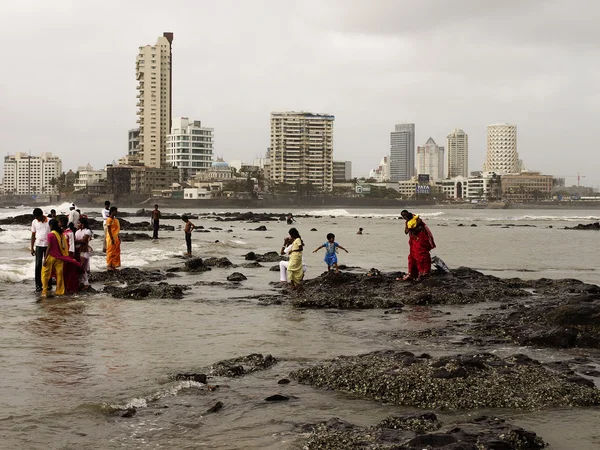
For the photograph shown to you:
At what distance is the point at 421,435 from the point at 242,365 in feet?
11.1

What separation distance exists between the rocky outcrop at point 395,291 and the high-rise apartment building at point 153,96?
7322 inches

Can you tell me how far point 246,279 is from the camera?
19.1m

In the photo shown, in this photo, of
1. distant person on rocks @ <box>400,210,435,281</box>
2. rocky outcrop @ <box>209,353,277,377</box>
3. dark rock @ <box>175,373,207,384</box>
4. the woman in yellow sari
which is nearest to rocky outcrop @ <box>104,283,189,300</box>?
the woman in yellow sari

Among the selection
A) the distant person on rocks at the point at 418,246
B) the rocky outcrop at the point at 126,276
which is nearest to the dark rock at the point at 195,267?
the rocky outcrop at the point at 126,276

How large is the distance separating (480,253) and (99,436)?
Answer: 29602mm

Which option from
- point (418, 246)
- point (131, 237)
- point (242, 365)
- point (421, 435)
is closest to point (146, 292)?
point (418, 246)

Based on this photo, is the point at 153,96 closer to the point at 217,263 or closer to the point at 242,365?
the point at 217,263

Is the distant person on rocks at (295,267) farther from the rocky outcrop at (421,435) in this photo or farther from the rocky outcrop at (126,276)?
the rocky outcrop at (421,435)

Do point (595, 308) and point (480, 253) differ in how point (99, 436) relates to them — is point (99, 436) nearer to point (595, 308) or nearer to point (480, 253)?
point (595, 308)

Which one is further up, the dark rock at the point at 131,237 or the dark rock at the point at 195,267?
the dark rock at the point at 131,237

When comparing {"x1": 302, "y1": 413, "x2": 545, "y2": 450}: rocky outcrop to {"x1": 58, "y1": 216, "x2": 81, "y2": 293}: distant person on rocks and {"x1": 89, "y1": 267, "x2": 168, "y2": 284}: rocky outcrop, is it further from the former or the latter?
{"x1": 89, "y1": 267, "x2": 168, "y2": 284}: rocky outcrop

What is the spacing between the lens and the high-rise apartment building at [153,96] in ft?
639

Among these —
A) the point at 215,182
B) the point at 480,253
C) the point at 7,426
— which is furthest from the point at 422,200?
the point at 7,426

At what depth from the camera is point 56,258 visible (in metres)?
14.6
